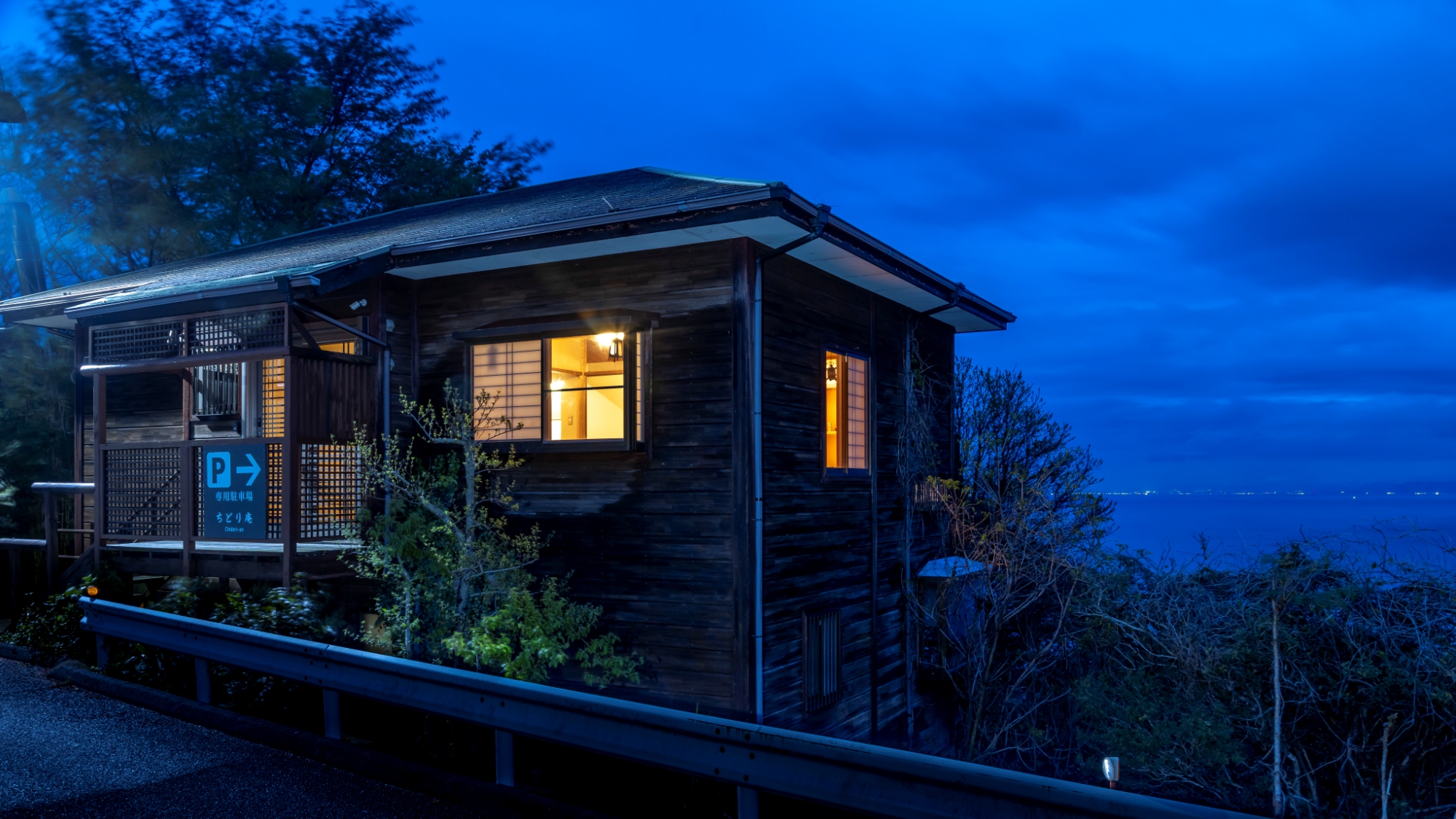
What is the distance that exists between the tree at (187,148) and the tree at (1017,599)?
1823 cm

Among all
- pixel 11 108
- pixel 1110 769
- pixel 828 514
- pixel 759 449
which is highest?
pixel 11 108

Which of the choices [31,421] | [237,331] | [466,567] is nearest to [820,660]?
[466,567]

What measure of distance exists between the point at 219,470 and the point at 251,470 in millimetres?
530

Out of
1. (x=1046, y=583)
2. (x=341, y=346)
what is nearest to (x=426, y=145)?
(x=341, y=346)

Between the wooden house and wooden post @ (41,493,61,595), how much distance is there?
34.7 inches

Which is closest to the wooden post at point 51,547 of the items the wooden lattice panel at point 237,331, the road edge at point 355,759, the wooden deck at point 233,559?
the wooden deck at point 233,559

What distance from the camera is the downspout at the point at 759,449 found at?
8555 millimetres

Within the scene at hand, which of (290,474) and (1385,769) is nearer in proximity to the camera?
(1385,769)

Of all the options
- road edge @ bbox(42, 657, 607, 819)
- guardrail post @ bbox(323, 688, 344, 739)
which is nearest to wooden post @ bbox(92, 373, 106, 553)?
road edge @ bbox(42, 657, 607, 819)

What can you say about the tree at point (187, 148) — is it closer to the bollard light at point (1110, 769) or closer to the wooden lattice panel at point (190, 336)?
the wooden lattice panel at point (190, 336)

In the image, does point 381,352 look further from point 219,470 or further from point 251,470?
point 219,470

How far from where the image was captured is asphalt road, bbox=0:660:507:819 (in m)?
4.62

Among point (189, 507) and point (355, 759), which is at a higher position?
point (189, 507)

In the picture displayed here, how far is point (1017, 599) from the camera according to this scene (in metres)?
12.6
